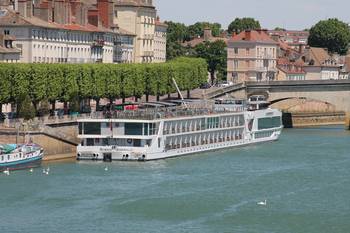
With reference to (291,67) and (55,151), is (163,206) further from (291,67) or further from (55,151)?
(291,67)

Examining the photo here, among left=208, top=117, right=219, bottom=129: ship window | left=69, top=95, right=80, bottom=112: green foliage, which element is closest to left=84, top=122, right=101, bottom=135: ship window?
left=69, top=95, right=80, bottom=112: green foliage

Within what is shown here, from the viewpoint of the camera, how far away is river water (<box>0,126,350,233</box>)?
59688 millimetres

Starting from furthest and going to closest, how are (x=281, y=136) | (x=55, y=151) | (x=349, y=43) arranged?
(x=349, y=43), (x=281, y=136), (x=55, y=151)

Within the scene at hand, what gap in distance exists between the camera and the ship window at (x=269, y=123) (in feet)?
321

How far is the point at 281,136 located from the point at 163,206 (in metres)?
42.2

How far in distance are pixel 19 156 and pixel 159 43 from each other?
6386 cm

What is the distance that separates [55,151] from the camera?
81.6 metres

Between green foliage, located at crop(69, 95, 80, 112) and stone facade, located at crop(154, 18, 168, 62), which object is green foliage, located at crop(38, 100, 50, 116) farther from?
stone facade, located at crop(154, 18, 168, 62)

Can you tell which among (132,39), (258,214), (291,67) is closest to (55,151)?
(258,214)

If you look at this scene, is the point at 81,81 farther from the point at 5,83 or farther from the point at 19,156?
the point at 19,156

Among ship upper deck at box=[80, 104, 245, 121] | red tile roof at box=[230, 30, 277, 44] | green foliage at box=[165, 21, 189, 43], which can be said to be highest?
green foliage at box=[165, 21, 189, 43]

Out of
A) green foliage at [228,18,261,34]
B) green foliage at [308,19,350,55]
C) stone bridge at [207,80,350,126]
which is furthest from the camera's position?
green foliage at [228,18,261,34]

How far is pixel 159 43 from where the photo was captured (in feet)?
453

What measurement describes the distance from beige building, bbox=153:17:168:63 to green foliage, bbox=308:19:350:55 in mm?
32158
